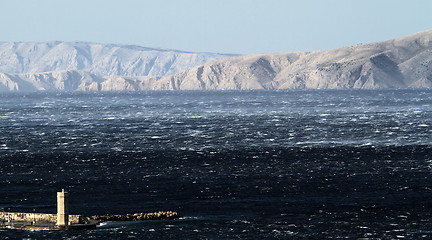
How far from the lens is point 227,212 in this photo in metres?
76.0

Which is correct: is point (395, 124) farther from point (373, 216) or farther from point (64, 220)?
point (64, 220)

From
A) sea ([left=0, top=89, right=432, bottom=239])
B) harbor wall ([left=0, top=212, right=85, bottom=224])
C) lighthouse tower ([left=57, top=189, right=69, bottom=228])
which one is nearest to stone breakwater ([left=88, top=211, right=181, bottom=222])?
sea ([left=0, top=89, right=432, bottom=239])

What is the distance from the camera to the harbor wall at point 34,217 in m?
69.7

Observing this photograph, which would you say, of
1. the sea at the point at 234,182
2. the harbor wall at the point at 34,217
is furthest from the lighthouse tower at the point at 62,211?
the harbor wall at the point at 34,217

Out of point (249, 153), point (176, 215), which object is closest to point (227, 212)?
point (176, 215)

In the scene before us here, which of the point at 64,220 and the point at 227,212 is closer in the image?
the point at 64,220

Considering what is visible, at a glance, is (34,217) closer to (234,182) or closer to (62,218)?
(62,218)

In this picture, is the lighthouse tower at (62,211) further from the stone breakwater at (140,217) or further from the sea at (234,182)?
the stone breakwater at (140,217)

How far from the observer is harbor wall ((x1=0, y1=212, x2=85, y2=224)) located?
69.7 m

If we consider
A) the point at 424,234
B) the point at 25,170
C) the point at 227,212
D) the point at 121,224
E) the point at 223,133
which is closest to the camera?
the point at 424,234

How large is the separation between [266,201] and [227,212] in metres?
6.35

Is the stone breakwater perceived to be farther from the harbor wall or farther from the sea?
the harbor wall

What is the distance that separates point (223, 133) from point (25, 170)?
6287 centimetres

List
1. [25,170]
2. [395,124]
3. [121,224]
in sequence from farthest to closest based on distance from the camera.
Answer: [395,124] < [25,170] < [121,224]
